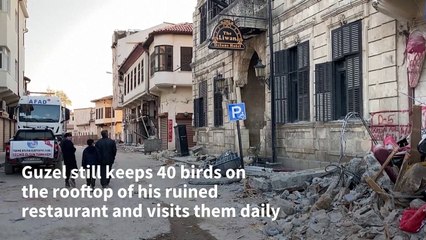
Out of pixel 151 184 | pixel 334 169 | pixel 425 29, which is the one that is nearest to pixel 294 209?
pixel 334 169

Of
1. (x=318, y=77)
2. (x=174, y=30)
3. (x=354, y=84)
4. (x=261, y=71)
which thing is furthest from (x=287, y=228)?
(x=174, y=30)

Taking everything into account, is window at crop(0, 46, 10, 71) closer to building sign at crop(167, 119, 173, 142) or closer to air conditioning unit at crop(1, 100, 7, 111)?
air conditioning unit at crop(1, 100, 7, 111)

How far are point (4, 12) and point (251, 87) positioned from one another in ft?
44.2

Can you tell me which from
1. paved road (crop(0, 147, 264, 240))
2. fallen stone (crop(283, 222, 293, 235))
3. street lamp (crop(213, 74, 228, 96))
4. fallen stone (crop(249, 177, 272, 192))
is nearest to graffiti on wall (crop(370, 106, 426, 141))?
fallen stone (crop(249, 177, 272, 192))

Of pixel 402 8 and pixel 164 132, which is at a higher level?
pixel 402 8

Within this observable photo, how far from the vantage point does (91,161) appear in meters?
13.6

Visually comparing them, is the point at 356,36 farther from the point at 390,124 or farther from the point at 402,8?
the point at 390,124

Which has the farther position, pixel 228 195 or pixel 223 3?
pixel 223 3

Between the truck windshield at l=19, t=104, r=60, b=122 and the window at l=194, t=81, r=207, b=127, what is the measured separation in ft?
24.4

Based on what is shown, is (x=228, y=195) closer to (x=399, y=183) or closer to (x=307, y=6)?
(x=399, y=183)

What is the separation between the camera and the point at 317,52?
14.1m

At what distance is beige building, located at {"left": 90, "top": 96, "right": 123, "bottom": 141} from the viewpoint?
231ft

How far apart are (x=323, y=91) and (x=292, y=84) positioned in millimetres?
2271

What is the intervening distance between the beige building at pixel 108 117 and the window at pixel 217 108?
46.4 metres
